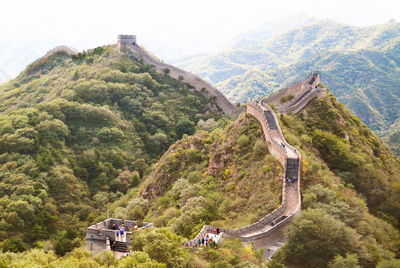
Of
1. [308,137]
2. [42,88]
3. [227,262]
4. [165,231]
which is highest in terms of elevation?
[42,88]

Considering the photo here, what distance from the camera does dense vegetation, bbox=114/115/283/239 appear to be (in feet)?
91.8

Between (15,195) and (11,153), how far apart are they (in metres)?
9.43

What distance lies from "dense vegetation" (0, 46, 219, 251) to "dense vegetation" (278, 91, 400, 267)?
1784 centimetres

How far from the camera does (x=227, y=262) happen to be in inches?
777

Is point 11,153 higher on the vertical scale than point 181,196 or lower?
higher

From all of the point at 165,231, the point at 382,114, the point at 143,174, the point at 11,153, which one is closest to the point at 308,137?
the point at 165,231

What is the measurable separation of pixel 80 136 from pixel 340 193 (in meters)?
46.5

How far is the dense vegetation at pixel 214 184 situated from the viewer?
2798cm

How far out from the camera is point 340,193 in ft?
91.9

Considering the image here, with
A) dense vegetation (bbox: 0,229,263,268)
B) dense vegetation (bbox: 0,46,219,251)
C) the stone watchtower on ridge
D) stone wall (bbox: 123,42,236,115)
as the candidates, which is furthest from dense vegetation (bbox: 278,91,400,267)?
the stone watchtower on ridge

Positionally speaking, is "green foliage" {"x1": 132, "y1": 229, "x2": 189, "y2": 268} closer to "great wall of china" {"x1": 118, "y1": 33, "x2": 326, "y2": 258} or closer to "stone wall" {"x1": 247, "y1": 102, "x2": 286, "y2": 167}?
"great wall of china" {"x1": 118, "y1": 33, "x2": 326, "y2": 258}

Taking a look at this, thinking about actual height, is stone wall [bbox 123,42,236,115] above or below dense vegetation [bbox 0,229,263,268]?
above

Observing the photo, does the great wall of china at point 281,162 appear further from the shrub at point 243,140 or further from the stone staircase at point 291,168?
the shrub at point 243,140

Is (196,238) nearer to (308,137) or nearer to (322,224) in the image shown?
(322,224)
